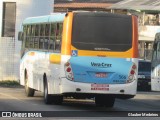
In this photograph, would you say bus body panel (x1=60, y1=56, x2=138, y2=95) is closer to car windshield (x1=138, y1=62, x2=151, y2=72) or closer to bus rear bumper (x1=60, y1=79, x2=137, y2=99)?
bus rear bumper (x1=60, y1=79, x2=137, y2=99)

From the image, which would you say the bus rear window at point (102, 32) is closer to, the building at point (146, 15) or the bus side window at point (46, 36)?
the bus side window at point (46, 36)

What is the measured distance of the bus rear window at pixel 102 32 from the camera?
19125 mm

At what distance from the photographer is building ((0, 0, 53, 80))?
36688mm

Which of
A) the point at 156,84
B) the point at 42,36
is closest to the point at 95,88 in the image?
Result: the point at 42,36

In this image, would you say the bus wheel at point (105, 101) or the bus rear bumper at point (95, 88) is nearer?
the bus rear bumper at point (95, 88)

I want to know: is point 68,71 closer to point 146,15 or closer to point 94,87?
point 94,87

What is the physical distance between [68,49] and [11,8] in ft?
60.9

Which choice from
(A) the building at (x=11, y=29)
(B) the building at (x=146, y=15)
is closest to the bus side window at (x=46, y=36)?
(A) the building at (x=11, y=29)

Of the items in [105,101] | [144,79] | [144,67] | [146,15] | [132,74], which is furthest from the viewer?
[146,15]

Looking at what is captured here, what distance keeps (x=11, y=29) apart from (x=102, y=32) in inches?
727

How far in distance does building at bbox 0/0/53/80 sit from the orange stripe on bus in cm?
1759

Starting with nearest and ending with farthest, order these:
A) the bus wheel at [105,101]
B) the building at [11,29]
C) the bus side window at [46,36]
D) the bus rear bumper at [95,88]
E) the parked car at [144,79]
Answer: the bus rear bumper at [95,88] < the bus wheel at [105,101] < the bus side window at [46,36] < the parked car at [144,79] < the building at [11,29]

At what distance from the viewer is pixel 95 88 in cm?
1880

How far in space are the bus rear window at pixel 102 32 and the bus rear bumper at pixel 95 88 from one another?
3.62 feet
